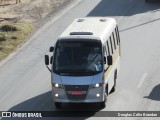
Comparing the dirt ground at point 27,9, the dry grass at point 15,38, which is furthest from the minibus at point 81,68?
the dirt ground at point 27,9

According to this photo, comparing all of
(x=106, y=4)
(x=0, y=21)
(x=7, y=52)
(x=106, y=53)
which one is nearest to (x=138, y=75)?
(x=106, y=53)

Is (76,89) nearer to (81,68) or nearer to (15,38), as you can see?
(81,68)

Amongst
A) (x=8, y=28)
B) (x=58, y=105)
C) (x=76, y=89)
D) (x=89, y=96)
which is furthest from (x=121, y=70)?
(x=8, y=28)

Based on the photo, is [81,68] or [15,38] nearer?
[81,68]

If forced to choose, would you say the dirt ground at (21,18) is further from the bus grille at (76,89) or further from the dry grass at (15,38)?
the bus grille at (76,89)

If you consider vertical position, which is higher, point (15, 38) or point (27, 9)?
point (15, 38)

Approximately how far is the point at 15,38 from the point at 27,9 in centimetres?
913

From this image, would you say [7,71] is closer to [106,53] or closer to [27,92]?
[27,92]

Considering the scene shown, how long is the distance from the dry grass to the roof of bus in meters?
7.93

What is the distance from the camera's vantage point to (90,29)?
2300 cm

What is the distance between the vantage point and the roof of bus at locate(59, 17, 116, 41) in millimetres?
22094

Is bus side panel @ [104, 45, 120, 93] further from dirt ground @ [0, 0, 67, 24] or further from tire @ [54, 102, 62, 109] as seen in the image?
dirt ground @ [0, 0, 67, 24]

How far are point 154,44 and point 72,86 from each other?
12.4 metres

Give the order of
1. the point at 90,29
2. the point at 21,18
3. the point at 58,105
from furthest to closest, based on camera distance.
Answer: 1. the point at 21,18
2. the point at 90,29
3. the point at 58,105
